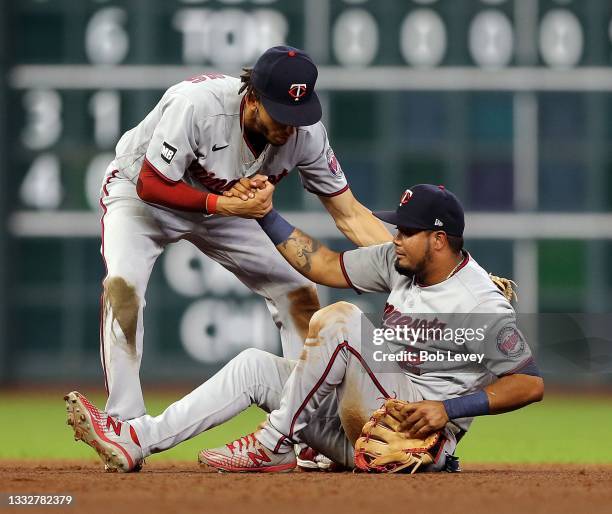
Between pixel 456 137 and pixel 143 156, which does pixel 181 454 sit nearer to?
pixel 143 156

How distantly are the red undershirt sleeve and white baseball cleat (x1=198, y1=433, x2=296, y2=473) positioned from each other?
3.23 ft

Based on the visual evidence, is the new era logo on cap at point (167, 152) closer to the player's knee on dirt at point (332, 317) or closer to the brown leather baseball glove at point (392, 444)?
the player's knee on dirt at point (332, 317)

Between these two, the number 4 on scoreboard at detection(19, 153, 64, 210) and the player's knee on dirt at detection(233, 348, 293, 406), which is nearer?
the player's knee on dirt at detection(233, 348, 293, 406)

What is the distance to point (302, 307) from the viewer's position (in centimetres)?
612

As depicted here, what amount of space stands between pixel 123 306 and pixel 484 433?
15.4 ft

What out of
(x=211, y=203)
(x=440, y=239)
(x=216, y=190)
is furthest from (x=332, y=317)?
(x=216, y=190)

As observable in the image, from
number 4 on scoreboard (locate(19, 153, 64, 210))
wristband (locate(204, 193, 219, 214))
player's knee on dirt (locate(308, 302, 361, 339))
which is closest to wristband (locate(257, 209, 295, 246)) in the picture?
wristband (locate(204, 193, 219, 214))

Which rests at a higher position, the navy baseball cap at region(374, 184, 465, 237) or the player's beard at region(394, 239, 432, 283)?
the navy baseball cap at region(374, 184, 465, 237)

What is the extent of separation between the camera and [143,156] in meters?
5.94

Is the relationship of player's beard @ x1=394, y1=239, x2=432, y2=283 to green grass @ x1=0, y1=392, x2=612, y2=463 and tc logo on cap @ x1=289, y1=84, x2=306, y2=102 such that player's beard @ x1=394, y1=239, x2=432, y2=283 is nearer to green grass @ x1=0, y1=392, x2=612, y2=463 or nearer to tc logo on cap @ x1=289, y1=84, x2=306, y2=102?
tc logo on cap @ x1=289, y1=84, x2=306, y2=102

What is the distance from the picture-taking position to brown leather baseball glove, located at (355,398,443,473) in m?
5.05

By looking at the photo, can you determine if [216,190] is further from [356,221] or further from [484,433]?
[484,433]

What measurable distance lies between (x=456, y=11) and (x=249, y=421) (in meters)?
4.98

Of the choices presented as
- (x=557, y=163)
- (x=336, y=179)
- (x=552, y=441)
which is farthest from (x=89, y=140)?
(x=336, y=179)
